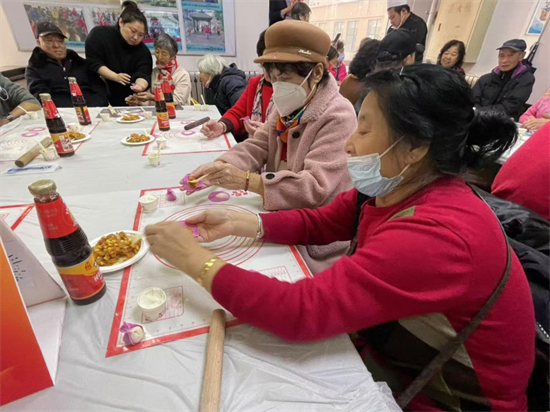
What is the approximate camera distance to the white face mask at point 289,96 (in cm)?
125

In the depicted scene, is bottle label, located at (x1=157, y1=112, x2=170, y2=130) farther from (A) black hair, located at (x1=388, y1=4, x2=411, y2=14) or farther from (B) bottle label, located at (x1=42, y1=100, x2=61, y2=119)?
(A) black hair, located at (x1=388, y1=4, x2=411, y2=14)

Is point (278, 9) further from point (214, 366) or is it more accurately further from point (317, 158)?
point (214, 366)

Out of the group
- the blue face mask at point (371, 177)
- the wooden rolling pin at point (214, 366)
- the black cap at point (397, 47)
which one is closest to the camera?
the wooden rolling pin at point (214, 366)

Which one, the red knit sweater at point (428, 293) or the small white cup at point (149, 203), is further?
the small white cup at point (149, 203)

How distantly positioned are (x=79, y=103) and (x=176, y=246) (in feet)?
6.17

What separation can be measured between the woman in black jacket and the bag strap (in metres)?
3.24

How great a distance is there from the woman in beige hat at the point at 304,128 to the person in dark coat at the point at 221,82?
168 cm

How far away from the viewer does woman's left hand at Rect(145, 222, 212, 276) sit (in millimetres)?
700

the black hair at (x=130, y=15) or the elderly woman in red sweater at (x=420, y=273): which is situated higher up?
the black hair at (x=130, y=15)

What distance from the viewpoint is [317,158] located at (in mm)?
1192

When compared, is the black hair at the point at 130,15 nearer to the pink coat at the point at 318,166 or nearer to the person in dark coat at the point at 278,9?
the person in dark coat at the point at 278,9

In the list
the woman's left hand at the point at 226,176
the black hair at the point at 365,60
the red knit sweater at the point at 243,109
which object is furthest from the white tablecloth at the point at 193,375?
the black hair at the point at 365,60

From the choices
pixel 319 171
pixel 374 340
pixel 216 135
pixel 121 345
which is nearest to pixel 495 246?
pixel 374 340

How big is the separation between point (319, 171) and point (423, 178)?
48 cm
